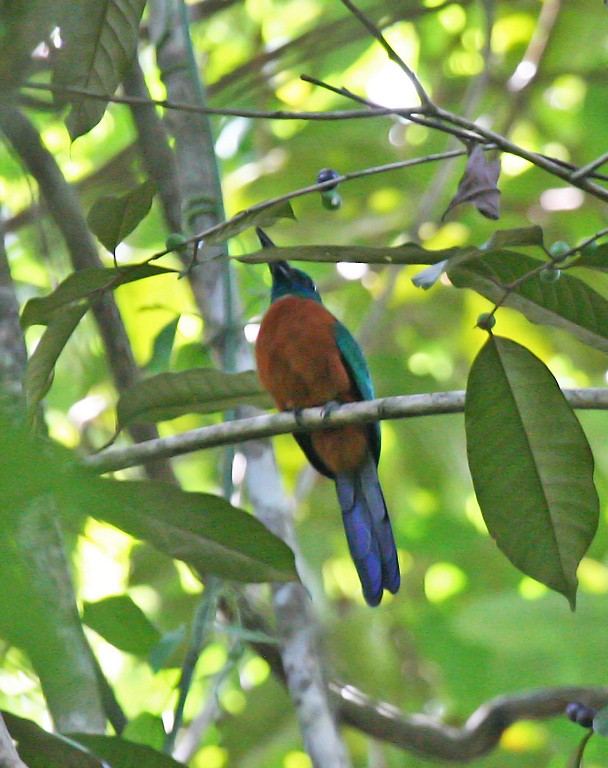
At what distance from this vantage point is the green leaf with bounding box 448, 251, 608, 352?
1.80 metres

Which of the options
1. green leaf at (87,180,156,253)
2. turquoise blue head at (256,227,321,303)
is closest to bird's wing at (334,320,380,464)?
turquoise blue head at (256,227,321,303)

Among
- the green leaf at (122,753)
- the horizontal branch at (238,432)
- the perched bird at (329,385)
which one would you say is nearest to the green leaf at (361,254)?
the horizontal branch at (238,432)

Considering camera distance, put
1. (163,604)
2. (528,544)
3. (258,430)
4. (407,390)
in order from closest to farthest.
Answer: (528,544)
(258,430)
(407,390)
(163,604)

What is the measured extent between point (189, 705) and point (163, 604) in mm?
729

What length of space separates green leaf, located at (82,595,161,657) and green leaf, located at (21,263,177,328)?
2.41ft

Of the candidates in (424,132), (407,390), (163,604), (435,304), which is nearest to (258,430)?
(407,390)

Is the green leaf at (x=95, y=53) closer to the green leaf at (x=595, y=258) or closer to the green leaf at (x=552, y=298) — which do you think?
the green leaf at (x=552, y=298)

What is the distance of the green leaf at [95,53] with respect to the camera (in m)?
1.89

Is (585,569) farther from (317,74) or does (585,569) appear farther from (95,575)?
(317,74)

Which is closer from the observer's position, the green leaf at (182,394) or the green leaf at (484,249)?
the green leaf at (484,249)

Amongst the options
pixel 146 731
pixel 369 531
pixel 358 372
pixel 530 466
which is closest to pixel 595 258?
pixel 530 466

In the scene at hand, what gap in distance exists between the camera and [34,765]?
1.77 metres

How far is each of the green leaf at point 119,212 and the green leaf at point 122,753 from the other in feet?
2.86

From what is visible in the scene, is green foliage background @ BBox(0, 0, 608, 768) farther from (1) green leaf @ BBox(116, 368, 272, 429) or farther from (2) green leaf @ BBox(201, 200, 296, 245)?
(2) green leaf @ BBox(201, 200, 296, 245)
